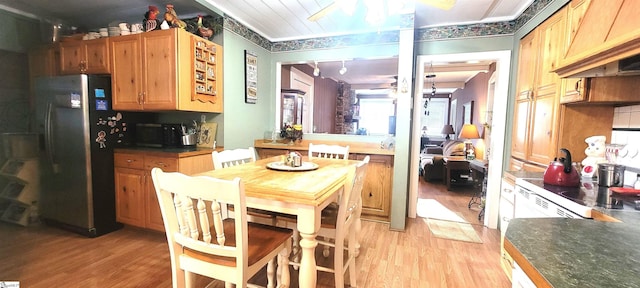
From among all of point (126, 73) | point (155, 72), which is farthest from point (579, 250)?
point (126, 73)

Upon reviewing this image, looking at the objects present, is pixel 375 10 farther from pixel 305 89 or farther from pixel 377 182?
pixel 305 89

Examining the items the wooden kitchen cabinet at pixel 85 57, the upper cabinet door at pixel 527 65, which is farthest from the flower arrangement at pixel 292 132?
the upper cabinet door at pixel 527 65

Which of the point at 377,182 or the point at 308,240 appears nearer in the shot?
the point at 308,240

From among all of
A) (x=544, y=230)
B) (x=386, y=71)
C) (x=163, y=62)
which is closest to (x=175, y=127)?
(x=163, y=62)

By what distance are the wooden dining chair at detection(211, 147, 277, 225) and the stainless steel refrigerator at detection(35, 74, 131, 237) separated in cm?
143

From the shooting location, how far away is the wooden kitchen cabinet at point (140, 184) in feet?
8.34

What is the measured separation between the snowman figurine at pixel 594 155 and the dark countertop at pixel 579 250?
40.3 inches

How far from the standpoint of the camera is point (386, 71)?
4.73 m

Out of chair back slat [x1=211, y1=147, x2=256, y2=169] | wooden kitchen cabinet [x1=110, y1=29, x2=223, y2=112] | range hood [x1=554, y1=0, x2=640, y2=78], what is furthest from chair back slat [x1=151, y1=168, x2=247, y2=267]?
range hood [x1=554, y1=0, x2=640, y2=78]

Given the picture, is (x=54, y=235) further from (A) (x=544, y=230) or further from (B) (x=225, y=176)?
(A) (x=544, y=230)

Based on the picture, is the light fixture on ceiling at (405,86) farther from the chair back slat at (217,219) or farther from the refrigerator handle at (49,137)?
the refrigerator handle at (49,137)

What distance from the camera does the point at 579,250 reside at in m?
0.69

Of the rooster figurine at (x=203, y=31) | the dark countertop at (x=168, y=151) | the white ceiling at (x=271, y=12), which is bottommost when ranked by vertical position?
the dark countertop at (x=168, y=151)

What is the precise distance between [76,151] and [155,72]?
1083 mm
